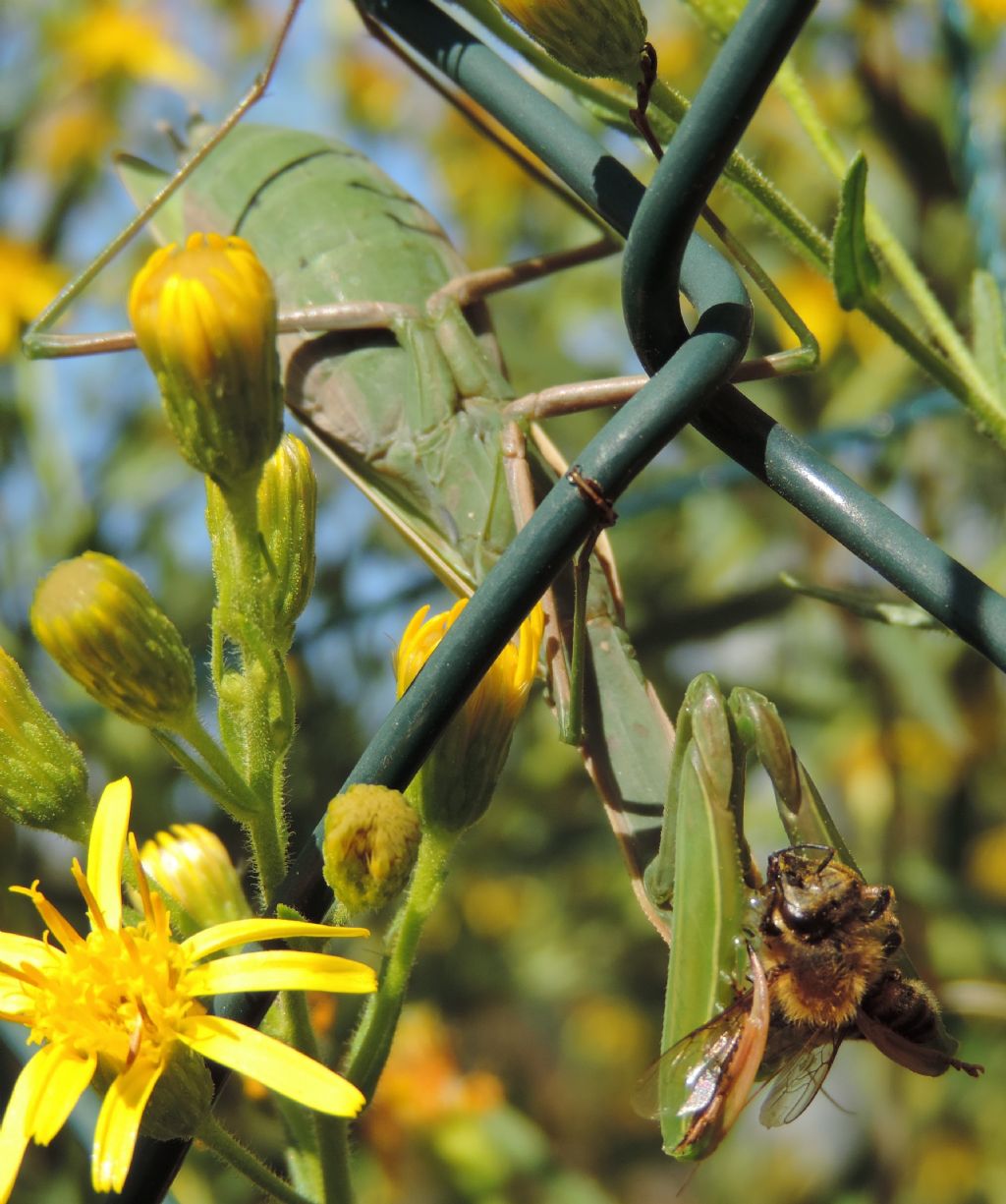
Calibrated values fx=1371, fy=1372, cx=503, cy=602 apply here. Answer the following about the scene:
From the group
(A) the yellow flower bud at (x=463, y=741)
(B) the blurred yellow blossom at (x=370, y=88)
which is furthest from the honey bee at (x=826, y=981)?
(B) the blurred yellow blossom at (x=370, y=88)

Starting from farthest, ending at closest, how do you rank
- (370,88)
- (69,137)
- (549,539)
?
(370,88) → (69,137) → (549,539)

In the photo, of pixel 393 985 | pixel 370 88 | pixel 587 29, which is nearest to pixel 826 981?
pixel 393 985

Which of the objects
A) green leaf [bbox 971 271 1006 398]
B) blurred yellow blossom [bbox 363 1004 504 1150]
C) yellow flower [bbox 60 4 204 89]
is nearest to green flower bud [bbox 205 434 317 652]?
green leaf [bbox 971 271 1006 398]

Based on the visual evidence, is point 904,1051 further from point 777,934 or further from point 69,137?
point 69,137

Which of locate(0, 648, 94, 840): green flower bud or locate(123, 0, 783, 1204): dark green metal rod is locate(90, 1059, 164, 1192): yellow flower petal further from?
locate(0, 648, 94, 840): green flower bud

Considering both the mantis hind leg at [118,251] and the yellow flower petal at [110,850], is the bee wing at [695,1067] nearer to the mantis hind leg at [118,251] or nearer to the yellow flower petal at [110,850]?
the yellow flower petal at [110,850]

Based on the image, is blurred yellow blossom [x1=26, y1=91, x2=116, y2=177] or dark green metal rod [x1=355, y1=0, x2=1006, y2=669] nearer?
dark green metal rod [x1=355, y1=0, x2=1006, y2=669]
